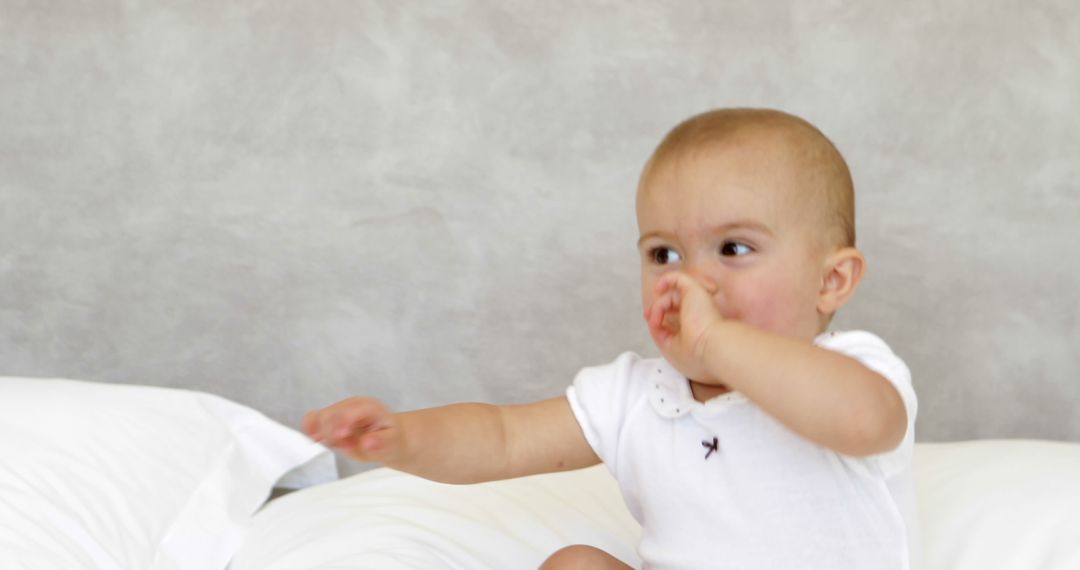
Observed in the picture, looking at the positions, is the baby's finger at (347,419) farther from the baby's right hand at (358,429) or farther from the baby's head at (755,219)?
the baby's head at (755,219)

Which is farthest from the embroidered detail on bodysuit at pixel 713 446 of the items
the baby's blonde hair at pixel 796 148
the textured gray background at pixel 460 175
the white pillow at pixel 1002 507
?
the textured gray background at pixel 460 175

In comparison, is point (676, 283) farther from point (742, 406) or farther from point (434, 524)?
point (434, 524)

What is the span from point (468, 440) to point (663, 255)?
275mm

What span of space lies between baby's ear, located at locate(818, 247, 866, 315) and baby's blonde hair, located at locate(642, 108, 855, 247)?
0.05 ft

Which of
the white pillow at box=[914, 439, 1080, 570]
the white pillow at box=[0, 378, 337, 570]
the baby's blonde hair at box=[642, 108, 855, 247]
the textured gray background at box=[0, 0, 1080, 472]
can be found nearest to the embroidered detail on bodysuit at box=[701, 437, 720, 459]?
the baby's blonde hair at box=[642, 108, 855, 247]

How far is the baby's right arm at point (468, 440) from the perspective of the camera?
112cm

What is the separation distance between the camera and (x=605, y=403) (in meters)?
1.29

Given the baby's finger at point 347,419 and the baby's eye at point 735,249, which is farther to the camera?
the baby's eye at point 735,249

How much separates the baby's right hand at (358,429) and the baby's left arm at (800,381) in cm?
29

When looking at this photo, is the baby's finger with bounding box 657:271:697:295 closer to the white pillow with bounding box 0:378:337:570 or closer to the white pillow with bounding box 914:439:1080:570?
the white pillow with bounding box 914:439:1080:570

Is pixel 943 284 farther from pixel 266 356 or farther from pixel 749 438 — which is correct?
pixel 266 356

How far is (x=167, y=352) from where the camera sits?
77.1 inches

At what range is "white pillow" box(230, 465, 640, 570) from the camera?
138 cm

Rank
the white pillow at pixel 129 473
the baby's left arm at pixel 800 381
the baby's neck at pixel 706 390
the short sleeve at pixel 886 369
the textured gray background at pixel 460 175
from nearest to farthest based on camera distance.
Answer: the baby's left arm at pixel 800 381 < the short sleeve at pixel 886 369 < the baby's neck at pixel 706 390 < the white pillow at pixel 129 473 < the textured gray background at pixel 460 175
